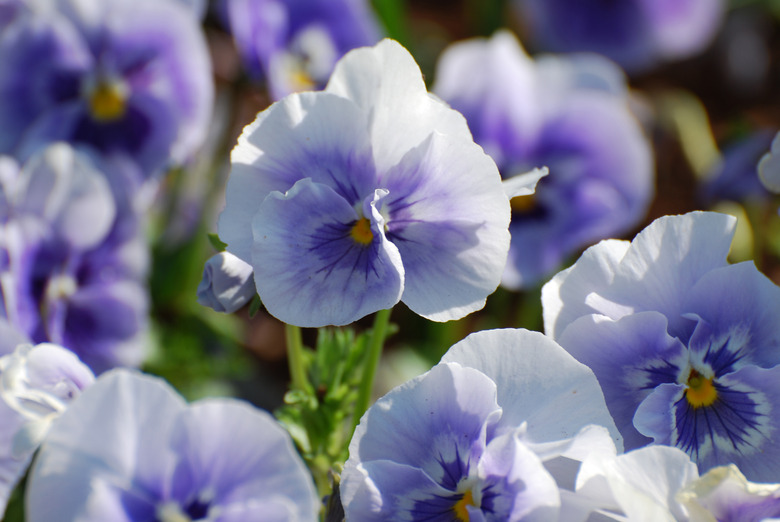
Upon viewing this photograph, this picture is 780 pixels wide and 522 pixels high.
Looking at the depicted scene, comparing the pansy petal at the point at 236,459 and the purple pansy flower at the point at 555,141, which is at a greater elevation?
the pansy petal at the point at 236,459

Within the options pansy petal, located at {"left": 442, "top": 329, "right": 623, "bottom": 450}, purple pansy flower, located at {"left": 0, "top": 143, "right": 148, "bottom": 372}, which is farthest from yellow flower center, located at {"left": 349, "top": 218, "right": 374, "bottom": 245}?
purple pansy flower, located at {"left": 0, "top": 143, "right": 148, "bottom": 372}

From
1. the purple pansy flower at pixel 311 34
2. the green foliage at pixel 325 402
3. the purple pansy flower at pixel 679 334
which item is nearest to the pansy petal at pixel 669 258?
the purple pansy flower at pixel 679 334

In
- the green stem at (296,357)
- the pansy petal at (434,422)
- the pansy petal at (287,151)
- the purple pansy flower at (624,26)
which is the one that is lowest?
the purple pansy flower at (624,26)

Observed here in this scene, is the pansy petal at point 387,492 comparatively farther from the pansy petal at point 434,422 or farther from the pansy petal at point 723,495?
the pansy petal at point 723,495

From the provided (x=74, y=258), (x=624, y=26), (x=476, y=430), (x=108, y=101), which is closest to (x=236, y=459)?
(x=476, y=430)

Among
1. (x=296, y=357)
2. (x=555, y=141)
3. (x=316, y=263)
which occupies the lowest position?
(x=555, y=141)

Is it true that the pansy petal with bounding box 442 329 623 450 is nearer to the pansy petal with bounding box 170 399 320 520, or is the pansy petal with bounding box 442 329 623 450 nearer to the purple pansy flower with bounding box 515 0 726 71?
the pansy petal with bounding box 170 399 320 520

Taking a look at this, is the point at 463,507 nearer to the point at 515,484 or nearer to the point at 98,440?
the point at 515,484
